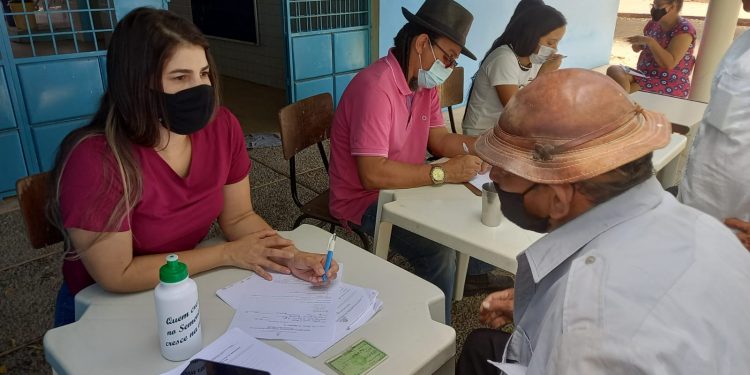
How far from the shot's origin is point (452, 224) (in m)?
1.76

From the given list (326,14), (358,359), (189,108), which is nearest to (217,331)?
(358,359)

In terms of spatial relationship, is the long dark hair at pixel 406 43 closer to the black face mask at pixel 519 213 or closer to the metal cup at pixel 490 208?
the metal cup at pixel 490 208

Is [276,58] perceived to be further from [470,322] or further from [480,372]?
[480,372]

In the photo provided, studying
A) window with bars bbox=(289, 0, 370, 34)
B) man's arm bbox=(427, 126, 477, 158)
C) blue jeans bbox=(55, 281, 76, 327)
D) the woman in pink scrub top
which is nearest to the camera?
the woman in pink scrub top

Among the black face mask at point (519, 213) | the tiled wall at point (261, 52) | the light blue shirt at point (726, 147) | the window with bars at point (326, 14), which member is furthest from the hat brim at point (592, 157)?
the tiled wall at point (261, 52)

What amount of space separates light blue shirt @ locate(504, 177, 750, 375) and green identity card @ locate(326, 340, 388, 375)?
343 mm

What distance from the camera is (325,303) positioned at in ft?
4.37

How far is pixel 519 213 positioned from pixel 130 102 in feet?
3.42

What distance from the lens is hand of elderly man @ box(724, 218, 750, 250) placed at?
73.5 inches

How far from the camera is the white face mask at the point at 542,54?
2955mm

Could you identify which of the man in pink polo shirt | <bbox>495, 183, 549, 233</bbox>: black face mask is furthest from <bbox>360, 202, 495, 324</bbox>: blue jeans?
<bbox>495, 183, 549, 233</bbox>: black face mask

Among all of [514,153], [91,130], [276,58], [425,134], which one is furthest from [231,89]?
[514,153]

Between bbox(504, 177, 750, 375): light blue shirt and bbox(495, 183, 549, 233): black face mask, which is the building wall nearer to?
bbox(495, 183, 549, 233): black face mask

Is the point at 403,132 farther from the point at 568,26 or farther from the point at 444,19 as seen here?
the point at 568,26
